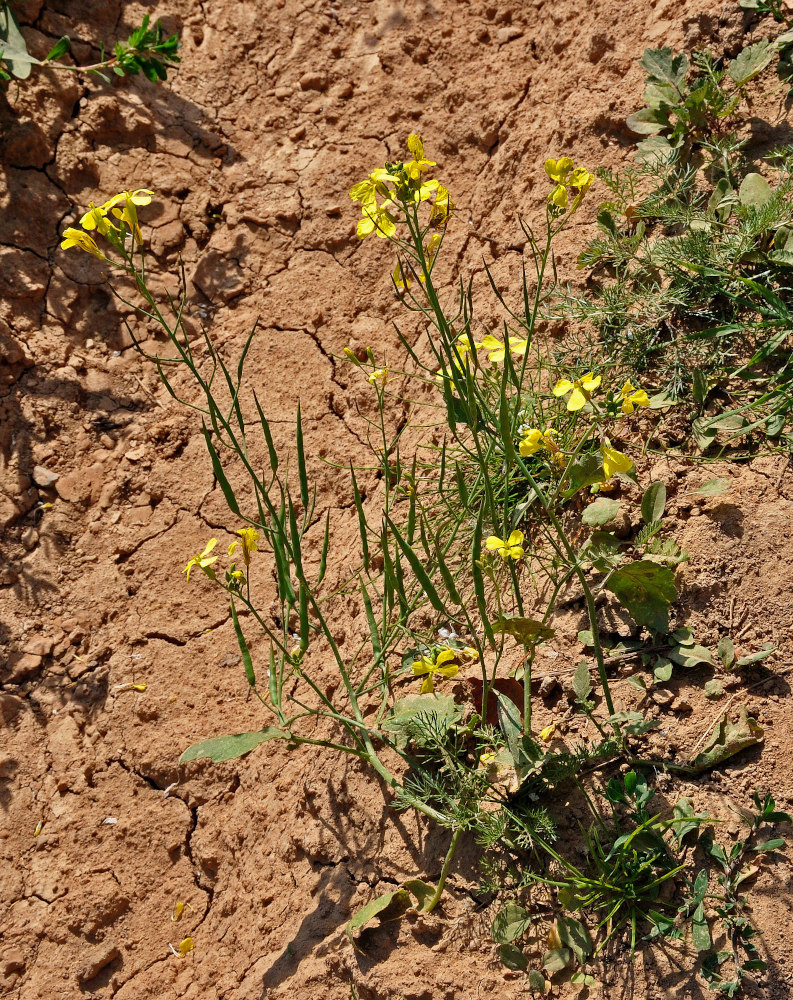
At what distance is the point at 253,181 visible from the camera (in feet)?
10.8

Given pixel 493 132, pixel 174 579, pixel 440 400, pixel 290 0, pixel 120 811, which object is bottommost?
pixel 120 811

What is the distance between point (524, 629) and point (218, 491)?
4.51 ft

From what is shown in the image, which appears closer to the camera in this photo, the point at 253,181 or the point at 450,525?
the point at 450,525

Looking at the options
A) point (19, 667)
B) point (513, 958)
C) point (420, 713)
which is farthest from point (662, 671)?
point (19, 667)

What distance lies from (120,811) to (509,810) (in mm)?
1183

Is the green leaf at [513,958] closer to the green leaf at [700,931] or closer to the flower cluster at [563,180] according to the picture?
the green leaf at [700,931]

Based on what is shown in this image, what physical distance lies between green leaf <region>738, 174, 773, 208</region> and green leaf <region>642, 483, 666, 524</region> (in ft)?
2.60

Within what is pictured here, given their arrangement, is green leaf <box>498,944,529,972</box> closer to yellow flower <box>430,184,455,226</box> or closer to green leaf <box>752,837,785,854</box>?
green leaf <box>752,837,785,854</box>

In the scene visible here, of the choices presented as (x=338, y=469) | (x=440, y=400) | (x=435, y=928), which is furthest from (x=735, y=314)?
(x=435, y=928)

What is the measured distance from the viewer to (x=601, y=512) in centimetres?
194

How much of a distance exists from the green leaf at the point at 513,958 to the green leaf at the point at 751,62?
7.29 feet

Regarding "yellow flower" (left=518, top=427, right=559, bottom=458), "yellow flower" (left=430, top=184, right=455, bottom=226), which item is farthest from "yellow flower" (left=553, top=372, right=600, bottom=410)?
"yellow flower" (left=430, top=184, right=455, bottom=226)

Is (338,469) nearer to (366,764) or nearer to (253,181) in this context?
(366,764)

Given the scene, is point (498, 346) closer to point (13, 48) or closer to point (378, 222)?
point (378, 222)
